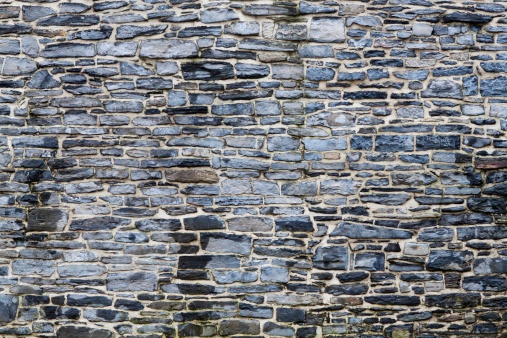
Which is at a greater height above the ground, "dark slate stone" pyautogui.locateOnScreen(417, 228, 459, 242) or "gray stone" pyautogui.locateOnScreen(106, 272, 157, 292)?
"dark slate stone" pyautogui.locateOnScreen(417, 228, 459, 242)

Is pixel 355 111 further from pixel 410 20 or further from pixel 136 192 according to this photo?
pixel 136 192

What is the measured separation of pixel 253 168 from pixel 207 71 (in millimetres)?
1023

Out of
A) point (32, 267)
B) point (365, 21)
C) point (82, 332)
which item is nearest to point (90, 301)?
point (82, 332)

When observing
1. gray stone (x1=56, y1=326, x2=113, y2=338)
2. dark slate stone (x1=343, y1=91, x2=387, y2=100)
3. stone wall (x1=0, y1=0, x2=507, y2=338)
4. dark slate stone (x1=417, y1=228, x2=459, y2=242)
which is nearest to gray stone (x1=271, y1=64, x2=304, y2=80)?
stone wall (x1=0, y1=0, x2=507, y2=338)

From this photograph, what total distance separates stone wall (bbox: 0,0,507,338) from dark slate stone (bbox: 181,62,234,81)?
15 millimetres

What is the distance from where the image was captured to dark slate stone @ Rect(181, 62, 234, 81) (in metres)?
5.71

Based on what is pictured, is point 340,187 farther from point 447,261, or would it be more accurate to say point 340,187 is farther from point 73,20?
point 73,20

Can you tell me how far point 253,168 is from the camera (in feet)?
18.5

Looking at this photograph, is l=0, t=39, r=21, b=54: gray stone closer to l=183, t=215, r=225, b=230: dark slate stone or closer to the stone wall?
the stone wall

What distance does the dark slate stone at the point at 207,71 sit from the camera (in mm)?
5711

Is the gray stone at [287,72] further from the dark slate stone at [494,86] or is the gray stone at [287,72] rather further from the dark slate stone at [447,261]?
the dark slate stone at [447,261]

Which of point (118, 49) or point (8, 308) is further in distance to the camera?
point (118, 49)

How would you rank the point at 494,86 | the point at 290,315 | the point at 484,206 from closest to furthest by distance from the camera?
the point at 290,315
the point at 484,206
the point at 494,86

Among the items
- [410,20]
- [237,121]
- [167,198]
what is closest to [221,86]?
[237,121]
